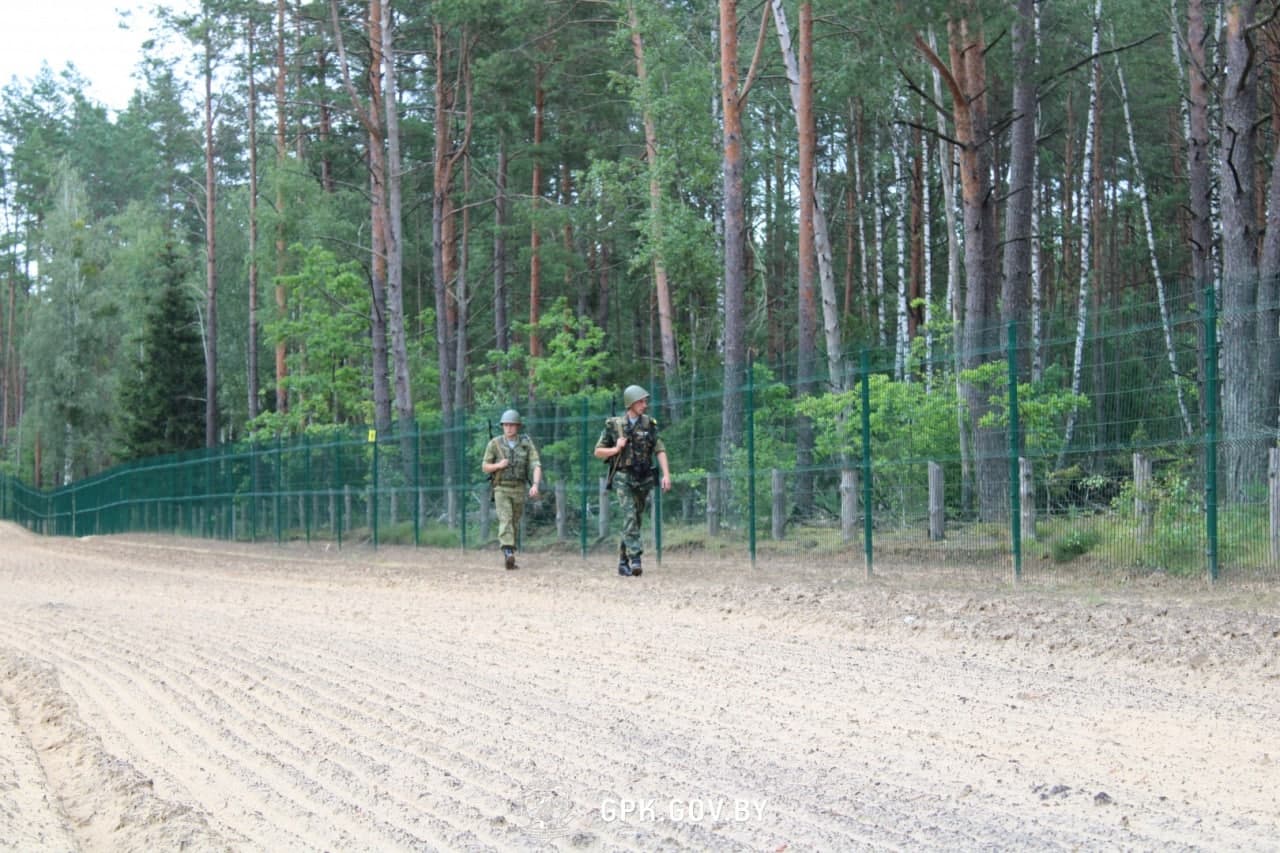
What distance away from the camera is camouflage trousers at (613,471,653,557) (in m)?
15.8

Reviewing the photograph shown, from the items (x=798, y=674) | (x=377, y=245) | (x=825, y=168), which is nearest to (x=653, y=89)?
(x=377, y=245)

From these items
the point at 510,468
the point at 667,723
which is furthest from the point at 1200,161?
the point at 667,723

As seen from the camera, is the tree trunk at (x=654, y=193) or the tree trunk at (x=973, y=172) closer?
the tree trunk at (x=973, y=172)

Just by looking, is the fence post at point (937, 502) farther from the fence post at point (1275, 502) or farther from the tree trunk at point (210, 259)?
the tree trunk at point (210, 259)

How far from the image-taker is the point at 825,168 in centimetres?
4922

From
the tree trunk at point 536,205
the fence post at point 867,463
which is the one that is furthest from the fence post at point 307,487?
the fence post at point 867,463

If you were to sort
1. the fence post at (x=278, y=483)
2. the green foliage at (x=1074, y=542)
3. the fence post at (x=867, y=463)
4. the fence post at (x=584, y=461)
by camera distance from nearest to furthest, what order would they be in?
the green foliage at (x=1074, y=542) → the fence post at (x=867, y=463) → the fence post at (x=584, y=461) → the fence post at (x=278, y=483)

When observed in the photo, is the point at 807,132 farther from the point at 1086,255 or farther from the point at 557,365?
the point at 1086,255

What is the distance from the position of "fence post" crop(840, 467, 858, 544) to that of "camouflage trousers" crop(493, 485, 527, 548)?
169 inches

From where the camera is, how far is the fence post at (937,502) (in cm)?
1390

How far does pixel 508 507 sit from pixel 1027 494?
6.80m

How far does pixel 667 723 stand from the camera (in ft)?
24.3

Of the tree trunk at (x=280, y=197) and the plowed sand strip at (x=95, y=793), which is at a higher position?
the tree trunk at (x=280, y=197)

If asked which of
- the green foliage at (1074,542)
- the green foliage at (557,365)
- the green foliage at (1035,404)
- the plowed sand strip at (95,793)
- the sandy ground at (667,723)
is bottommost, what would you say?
the plowed sand strip at (95,793)
